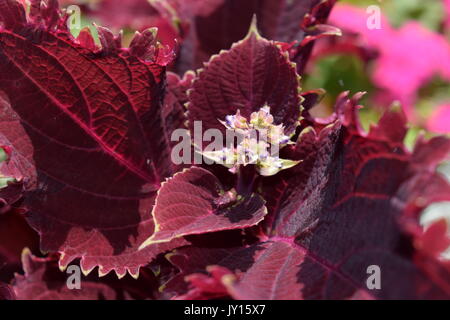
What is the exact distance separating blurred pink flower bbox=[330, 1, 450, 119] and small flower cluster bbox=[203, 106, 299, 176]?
0.98 metres

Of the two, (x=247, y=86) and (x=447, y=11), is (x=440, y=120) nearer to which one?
(x=447, y=11)

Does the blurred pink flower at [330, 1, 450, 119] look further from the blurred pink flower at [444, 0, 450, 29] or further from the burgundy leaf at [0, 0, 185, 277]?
the burgundy leaf at [0, 0, 185, 277]

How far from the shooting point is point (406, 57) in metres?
1.76

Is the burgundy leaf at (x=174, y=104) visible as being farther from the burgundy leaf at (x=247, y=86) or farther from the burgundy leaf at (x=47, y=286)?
the burgundy leaf at (x=47, y=286)

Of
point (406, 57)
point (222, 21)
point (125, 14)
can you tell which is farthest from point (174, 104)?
point (406, 57)

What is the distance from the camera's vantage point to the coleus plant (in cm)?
69

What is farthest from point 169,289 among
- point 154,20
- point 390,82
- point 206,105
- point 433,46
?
point 433,46

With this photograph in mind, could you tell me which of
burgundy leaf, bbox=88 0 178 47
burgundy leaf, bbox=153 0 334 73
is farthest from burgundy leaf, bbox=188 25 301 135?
burgundy leaf, bbox=88 0 178 47

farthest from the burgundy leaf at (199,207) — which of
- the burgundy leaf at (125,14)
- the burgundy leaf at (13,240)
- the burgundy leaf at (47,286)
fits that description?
the burgundy leaf at (125,14)

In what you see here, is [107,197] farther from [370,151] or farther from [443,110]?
[443,110]

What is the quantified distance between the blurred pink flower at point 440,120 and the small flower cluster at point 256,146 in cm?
98

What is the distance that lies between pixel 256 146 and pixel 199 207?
0.32 feet

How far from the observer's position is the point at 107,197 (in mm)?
772
